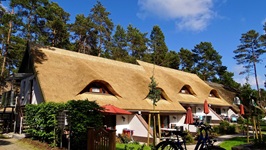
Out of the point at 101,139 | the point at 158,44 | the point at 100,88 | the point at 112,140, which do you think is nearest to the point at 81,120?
the point at 101,139

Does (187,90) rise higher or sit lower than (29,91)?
higher

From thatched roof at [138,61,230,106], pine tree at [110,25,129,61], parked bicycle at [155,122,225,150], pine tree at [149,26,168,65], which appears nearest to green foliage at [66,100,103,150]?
parked bicycle at [155,122,225,150]

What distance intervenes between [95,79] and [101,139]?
9.79 meters

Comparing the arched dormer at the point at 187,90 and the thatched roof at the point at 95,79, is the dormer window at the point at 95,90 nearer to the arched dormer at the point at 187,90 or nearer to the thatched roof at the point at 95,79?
the thatched roof at the point at 95,79

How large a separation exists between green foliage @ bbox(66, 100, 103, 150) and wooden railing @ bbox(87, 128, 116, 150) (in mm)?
1356

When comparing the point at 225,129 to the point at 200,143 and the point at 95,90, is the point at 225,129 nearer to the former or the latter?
the point at 95,90

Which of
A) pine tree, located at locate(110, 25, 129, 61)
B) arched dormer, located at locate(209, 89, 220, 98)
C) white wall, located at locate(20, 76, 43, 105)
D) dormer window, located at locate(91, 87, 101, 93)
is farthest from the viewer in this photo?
pine tree, located at locate(110, 25, 129, 61)

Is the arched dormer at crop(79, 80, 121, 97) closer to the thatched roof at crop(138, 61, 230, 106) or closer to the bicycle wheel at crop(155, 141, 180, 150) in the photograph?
the thatched roof at crop(138, 61, 230, 106)

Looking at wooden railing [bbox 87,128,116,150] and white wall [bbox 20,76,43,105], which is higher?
white wall [bbox 20,76,43,105]

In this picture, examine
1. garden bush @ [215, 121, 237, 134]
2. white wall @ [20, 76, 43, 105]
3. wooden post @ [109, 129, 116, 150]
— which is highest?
white wall @ [20, 76, 43, 105]

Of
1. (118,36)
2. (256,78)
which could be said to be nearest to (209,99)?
(256,78)

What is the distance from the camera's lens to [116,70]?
77.9ft

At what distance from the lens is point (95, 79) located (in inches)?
695

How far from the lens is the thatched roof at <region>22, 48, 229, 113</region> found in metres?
16.1
